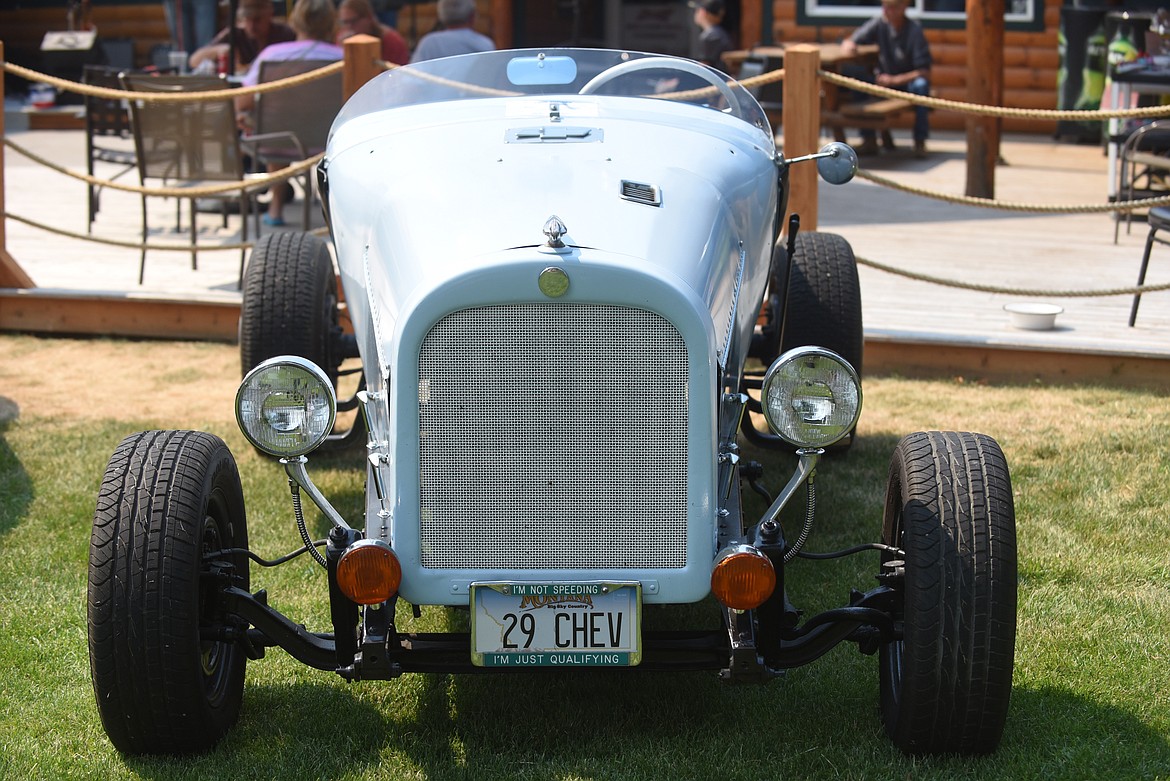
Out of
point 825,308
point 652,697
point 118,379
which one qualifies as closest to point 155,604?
point 652,697

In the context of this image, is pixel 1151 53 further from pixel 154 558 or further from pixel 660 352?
pixel 154 558

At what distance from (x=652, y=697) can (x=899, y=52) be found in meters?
10.8

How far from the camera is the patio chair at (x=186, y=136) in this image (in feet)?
25.7

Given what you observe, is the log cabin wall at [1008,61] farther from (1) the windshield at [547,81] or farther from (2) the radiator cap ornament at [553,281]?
(2) the radiator cap ornament at [553,281]

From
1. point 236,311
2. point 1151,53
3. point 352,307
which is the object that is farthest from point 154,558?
point 1151,53

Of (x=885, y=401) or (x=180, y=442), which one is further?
(x=885, y=401)

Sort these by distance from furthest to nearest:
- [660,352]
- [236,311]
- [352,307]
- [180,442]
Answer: [236,311] < [352,307] < [180,442] < [660,352]

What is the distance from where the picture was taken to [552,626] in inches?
116

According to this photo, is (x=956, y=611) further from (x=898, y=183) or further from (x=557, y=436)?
(x=898, y=183)

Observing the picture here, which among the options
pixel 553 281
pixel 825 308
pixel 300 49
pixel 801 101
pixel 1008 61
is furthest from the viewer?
pixel 1008 61

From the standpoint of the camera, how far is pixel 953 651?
9.77ft

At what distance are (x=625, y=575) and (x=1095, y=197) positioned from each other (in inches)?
343

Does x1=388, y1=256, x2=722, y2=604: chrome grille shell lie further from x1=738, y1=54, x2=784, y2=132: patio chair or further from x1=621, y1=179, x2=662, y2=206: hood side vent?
x1=738, y1=54, x2=784, y2=132: patio chair

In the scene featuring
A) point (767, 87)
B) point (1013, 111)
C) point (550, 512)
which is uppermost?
point (1013, 111)
